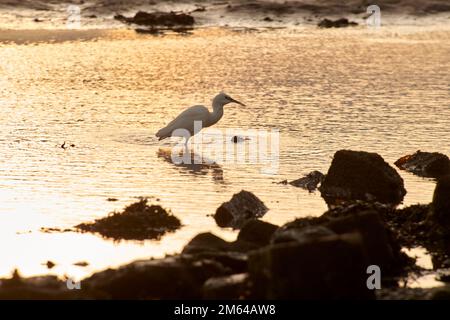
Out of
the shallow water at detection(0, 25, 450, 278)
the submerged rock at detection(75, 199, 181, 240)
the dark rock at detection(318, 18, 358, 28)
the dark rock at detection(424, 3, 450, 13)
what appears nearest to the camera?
the submerged rock at detection(75, 199, 181, 240)

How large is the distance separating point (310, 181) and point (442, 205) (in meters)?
3.85

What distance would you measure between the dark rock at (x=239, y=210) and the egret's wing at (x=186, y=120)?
20.6 ft

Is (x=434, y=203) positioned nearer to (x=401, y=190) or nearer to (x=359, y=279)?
(x=401, y=190)

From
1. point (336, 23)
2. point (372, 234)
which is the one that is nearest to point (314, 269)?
point (372, 234)

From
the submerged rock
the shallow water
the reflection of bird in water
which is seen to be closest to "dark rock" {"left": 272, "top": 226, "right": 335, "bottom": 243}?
the shallow water

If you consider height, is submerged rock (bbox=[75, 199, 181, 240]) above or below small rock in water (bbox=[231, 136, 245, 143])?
below

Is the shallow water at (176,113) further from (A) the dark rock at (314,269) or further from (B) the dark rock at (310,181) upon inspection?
(A) the dark rock at (314,269)

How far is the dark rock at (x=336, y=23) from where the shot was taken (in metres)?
47.6

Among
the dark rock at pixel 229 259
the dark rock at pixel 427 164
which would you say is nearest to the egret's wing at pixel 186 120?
the dark rock at pixel 427 164

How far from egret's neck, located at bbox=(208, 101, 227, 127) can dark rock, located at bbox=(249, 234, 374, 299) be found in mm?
12975

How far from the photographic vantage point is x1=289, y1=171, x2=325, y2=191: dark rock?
64.7 feet

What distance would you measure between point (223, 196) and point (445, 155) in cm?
456

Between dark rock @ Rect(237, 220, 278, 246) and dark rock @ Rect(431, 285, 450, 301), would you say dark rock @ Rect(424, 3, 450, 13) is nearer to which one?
dark rock @ Rect(237, 220, 278, 246)

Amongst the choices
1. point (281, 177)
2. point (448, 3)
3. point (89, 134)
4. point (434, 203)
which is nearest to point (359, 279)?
point (434, 203)
